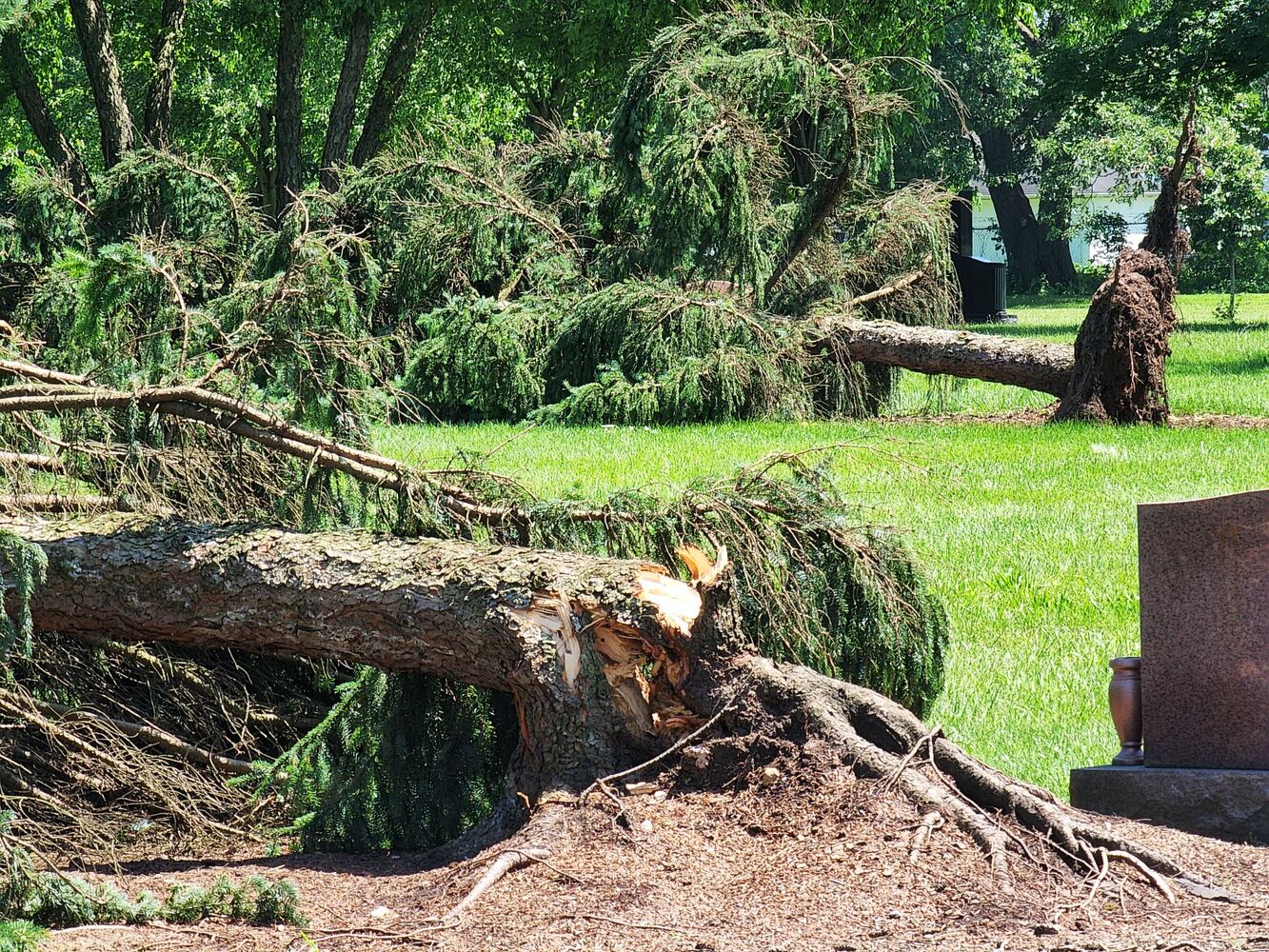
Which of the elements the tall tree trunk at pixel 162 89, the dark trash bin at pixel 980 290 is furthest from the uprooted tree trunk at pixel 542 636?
the dark trash bin at pixel 980 290

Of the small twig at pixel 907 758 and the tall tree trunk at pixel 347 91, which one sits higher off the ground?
the tall tree trunk at pixel 347 91

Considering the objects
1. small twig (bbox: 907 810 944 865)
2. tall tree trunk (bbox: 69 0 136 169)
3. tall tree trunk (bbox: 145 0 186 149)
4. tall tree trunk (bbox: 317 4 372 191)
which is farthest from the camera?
tall tree trunk (bbox: 317 4 372 191)

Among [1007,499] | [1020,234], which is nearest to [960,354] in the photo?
[1007,499]

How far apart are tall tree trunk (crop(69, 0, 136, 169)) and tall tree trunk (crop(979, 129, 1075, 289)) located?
106 ft

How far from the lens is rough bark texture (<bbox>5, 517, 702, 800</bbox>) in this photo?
4.03m

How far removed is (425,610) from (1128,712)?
215 cm

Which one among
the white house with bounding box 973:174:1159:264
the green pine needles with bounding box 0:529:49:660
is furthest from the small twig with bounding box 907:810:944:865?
the white house with bounding box 973:174:1159:264

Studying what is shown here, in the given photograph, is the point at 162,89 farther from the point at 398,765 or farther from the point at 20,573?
the point at 20,573

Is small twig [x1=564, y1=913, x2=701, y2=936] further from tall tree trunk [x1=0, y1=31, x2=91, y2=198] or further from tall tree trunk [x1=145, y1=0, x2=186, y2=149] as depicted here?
tall tree trunk [x1=145, y1=0, x2=186, y2=149]

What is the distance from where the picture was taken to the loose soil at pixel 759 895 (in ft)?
10.6

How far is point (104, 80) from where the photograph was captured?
17141 mm

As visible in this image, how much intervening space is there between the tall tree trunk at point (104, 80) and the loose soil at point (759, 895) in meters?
14.9

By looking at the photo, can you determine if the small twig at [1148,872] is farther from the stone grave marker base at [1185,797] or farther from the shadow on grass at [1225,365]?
the shadow on grass at [1225,365]

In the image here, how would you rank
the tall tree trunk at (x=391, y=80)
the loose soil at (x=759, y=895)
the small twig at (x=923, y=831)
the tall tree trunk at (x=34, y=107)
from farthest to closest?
the tall tree trunk at (x=391, y=80), the tall tree trunk at (x=34, y=107), the small twig at (x=923, y=831), the loose soil at (x=759, y=895)
